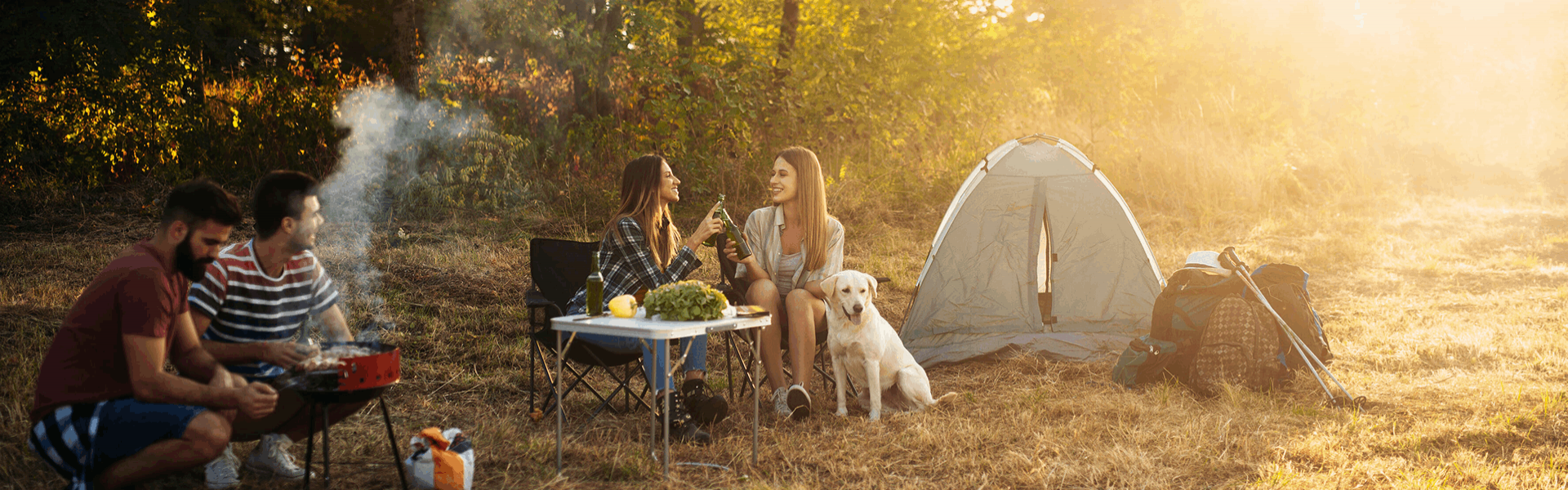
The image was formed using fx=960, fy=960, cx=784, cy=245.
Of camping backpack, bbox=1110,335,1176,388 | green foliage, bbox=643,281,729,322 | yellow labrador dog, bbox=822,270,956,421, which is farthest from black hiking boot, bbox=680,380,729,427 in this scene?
camping backpack, bbox=1110,335,1176,388

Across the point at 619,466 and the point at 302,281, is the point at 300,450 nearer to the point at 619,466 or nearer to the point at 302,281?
the point at 302,281

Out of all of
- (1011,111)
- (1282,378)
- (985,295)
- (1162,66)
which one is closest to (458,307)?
(985,295)

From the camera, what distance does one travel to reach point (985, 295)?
5.54 m

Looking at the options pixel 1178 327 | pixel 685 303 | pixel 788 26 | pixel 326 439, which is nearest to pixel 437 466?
pixel 326 439

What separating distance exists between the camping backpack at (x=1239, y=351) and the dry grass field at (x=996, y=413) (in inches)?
4.0

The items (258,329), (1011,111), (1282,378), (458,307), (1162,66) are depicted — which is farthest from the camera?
(1162,66)

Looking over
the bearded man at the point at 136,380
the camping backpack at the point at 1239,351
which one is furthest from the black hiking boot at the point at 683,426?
the camping backpack at the point at 1239,351

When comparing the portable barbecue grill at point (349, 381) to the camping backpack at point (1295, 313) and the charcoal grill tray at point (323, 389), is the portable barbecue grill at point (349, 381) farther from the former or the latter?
the camping backpack at point (1295, 313)

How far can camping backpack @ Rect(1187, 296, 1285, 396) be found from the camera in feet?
13.8

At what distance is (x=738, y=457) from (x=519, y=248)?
4.03 m

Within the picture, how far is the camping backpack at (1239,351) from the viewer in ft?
13.8

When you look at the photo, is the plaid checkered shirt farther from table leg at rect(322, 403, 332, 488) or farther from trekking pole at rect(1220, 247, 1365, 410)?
trekking pole at rect(1220, 247, 1365, 410)

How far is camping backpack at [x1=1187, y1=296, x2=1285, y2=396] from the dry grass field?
10 centimetres

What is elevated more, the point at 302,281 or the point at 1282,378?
the point at 302,281
